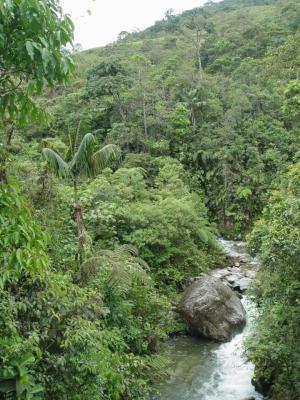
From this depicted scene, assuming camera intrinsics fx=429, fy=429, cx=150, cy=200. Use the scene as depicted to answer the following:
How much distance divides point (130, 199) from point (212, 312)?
21.6 feet

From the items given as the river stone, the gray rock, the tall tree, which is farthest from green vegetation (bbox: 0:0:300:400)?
the gray rock

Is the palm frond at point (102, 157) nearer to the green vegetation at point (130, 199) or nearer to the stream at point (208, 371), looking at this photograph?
the green vegetation at point (130, 199)

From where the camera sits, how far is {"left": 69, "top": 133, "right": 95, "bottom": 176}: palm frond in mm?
9633

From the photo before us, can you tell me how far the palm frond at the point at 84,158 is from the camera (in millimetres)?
9633

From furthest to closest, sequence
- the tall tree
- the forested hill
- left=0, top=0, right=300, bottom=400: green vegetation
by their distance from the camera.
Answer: the forested hill, left=0, top=0, right=300, bottom=400: green vegetation, the tall tree

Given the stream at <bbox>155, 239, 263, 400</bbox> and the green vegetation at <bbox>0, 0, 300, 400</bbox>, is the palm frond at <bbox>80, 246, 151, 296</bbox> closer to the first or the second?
the green vegetation at <bbox>0, 0, 300, 400</bbox>

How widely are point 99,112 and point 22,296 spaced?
81.8 feet

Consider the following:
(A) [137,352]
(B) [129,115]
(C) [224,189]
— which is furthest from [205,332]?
(B) [129,115]

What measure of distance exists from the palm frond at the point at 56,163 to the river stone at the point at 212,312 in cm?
654

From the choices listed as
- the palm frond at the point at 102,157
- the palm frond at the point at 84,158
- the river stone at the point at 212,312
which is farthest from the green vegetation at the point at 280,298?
the palm frond at the point at 84,158

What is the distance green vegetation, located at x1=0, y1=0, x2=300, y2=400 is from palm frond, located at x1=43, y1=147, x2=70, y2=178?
0.03 metres

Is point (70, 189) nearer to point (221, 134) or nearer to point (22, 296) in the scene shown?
point (22, 296)

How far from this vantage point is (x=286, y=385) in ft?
29.0

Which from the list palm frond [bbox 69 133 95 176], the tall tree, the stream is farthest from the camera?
the stream
